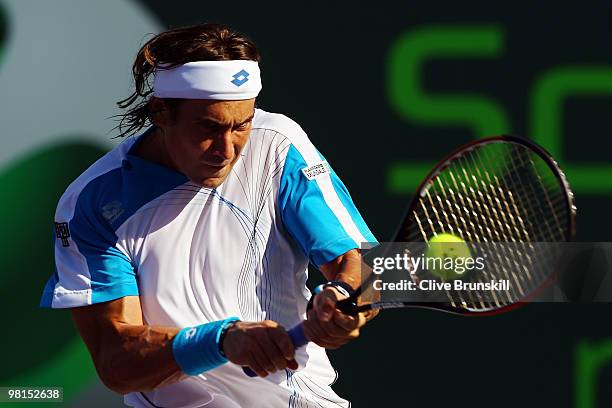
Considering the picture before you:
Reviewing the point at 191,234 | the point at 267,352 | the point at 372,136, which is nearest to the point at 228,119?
the point at 191,234

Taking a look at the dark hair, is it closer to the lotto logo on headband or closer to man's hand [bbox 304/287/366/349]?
the lotto logo on headband

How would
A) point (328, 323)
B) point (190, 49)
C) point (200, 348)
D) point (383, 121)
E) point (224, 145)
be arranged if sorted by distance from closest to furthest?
point (328, 323) → point (200, 348) → point (224, 145) → point (190, 49) → point (383, 121)

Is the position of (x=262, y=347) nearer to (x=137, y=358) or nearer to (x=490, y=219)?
(x=137, y=358)

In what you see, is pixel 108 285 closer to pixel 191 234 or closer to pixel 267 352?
pixel 191 234

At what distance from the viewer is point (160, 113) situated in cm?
309

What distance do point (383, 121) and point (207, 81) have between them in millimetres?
1617

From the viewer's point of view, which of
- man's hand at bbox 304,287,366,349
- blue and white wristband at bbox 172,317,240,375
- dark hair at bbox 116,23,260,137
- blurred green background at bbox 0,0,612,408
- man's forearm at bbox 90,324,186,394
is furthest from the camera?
blurred green background at bbox 0,0,612,408

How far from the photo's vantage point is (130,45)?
4.53 metres

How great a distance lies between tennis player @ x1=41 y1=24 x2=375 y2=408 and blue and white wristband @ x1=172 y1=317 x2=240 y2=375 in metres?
0.09

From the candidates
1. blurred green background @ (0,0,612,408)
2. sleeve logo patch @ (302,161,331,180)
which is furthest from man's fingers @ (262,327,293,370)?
blurred green background @ (0,0,612,408)

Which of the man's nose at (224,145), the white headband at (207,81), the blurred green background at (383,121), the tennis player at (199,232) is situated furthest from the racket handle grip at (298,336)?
the blurred green background at (383,121)

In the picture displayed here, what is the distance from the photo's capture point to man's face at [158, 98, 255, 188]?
2963 millimetres

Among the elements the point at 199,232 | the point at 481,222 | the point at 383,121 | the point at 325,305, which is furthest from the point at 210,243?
the point at 383,121

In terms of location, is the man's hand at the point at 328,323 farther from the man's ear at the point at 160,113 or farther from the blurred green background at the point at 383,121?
the blurred green background at the point at 383,121
